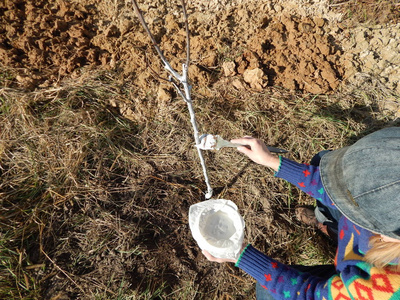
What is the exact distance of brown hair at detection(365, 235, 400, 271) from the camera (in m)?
0.90

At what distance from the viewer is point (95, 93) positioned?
1832 millimetres

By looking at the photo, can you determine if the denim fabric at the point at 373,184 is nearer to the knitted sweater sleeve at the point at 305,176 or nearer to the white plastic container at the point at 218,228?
the knitted sweater sleeve at the point at 305,176

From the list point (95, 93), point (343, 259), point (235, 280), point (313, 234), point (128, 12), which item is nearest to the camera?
point (343, 259)

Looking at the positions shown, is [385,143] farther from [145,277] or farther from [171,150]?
[145,277]

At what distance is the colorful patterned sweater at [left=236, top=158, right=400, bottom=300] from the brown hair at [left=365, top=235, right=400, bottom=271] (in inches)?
0.9

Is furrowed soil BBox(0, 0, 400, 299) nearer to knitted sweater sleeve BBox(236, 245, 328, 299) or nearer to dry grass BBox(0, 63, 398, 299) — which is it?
dry grass BBox(0, 63, 398, 299)

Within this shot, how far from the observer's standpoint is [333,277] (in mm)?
1064

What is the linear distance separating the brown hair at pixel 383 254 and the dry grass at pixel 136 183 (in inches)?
29.0

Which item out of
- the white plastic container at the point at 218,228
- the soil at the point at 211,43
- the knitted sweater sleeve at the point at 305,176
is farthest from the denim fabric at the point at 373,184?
the soil at the point at 211,43

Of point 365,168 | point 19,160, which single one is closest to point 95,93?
point 19,160

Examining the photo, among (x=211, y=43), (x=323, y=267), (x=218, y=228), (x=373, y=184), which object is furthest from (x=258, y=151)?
(x=211, y=43)

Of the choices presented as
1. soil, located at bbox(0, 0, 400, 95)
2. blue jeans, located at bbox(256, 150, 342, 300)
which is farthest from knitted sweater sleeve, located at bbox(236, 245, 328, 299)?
soil, located at bbox(0, 0, 400, 95)

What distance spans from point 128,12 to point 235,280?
6.60ft

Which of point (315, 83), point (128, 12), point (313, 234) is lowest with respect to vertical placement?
point (313, 234)
